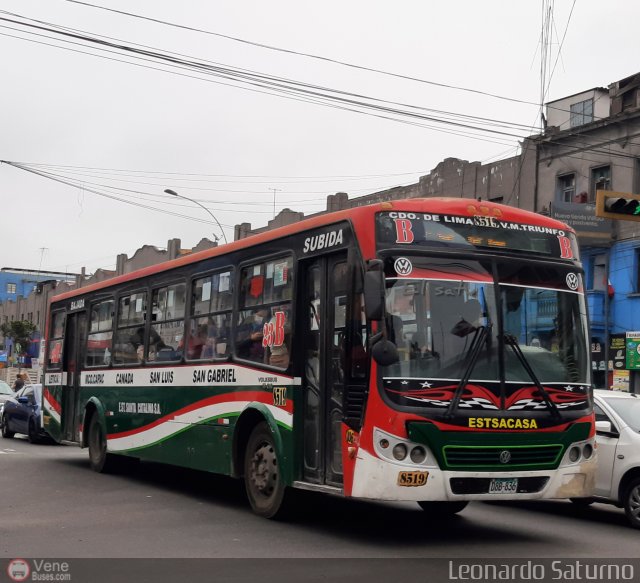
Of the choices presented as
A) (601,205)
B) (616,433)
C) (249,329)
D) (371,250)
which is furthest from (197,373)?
(601,205)

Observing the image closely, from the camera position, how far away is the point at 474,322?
9086 mm

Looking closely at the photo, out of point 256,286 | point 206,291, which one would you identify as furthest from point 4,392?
point 256,286

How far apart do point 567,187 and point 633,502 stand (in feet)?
85.8

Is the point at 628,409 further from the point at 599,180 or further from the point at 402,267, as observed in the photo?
the point at 599,180

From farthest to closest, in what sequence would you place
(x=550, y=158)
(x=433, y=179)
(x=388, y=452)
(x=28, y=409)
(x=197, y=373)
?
(x=433, y=179), (x=550, y=158), (x=28, y=409), (x=197, y=373), (x=388, y=452)

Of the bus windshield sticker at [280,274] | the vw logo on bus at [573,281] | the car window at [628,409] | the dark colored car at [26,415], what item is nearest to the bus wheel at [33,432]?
the dark colored car at [26,415]

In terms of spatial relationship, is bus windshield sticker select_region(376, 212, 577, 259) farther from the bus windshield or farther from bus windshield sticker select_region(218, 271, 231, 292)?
bus windshield sticker select_region(218, 271, 231, 292)

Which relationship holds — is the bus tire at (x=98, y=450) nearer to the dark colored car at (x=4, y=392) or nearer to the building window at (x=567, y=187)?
the dark colored car at (x=4, y=392)

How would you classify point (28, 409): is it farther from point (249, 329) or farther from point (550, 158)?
point (550, 158)

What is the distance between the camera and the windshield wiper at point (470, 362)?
8.79 meters

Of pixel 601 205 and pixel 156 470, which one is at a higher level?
pixel 601 205

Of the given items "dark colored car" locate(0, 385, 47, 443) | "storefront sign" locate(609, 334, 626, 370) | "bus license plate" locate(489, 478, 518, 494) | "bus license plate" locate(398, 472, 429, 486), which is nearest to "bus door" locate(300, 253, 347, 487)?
"bus license plate" locate(398, 472, 429, 486)

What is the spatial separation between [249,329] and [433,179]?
29.1 meters

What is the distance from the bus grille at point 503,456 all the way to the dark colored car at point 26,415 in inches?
642
